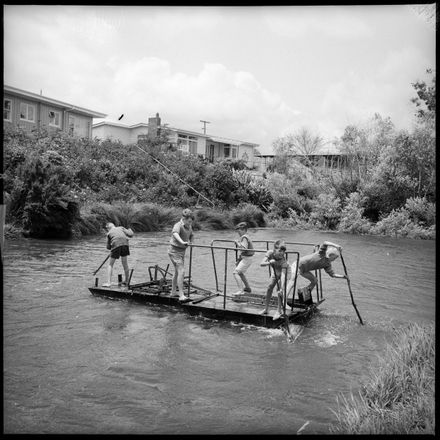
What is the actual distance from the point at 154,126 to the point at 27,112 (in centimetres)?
1795

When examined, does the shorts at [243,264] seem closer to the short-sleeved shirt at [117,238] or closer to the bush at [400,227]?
the short-sleeved shirt at [117,238]

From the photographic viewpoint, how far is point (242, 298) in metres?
11.1

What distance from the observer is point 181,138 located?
59.0 m

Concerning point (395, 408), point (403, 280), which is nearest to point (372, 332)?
point (395, 408)

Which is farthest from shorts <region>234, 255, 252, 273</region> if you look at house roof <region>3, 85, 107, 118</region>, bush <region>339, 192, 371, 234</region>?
house roof <region>3, 85, 107, 118</region>

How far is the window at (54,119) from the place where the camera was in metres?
40.4

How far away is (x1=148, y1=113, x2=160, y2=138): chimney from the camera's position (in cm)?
5325

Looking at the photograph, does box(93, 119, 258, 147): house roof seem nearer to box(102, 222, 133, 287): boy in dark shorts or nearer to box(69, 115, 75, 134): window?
box(69, 115, 75, 134): window

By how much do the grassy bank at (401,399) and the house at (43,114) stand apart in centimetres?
3257

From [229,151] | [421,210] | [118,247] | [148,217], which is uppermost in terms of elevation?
[229,151]

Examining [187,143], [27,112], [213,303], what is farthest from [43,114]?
[213,303]

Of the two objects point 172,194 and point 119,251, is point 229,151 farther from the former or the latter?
point 119,251

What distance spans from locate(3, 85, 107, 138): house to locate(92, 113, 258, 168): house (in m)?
2.65

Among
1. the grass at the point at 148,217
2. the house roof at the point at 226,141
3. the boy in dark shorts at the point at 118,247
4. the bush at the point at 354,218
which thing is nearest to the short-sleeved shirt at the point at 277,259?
the boy in dark shorts at the point at 118,247
